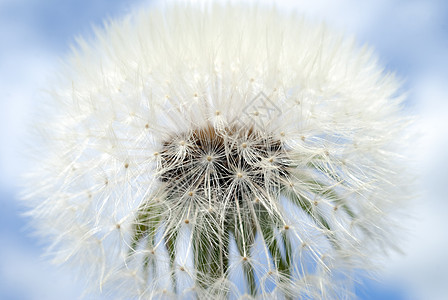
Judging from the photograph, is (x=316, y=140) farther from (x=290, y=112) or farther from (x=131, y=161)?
(x=131, y=161)

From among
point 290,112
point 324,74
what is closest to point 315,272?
point 290,112

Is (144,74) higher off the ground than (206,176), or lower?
higher

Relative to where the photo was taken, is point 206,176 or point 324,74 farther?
point 324,74

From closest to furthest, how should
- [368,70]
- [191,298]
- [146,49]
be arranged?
1. [191,298]
2. [146,49]
3. [368,70]

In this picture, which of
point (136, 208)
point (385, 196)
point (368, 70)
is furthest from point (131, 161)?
point (368, 70)

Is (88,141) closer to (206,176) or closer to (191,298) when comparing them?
(206,176)

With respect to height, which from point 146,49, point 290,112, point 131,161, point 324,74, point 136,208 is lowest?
point 136,208

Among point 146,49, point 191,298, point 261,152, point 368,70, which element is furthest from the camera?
point 368,70
